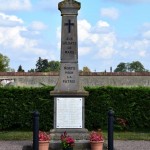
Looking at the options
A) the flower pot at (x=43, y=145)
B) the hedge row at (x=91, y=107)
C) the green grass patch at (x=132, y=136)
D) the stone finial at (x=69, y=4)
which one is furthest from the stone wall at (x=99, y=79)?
the flower pot at (x=43, y=145)

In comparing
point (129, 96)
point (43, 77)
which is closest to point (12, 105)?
point (129, 96)

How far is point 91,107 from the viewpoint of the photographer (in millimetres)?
18797

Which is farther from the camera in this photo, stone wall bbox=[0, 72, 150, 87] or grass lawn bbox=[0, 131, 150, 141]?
stone wall bbox=[0, 72, 150, 87]

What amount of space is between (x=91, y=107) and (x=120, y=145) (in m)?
4.44

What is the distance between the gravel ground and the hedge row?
3.21 m

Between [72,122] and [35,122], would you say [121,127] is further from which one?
[35,122]

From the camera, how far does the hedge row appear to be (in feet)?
61.4

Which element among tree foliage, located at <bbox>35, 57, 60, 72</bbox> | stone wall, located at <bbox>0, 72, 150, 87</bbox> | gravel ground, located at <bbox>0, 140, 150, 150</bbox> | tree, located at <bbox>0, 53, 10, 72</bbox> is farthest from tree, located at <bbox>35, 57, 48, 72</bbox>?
gravel ground, located at <bbox>0, 140, 150, 150</bbox>

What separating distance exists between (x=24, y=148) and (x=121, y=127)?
710 centimetres

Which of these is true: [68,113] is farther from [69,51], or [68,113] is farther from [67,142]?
[69,51]

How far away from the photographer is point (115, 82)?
27578 mm

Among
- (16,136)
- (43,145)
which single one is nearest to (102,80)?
(16,136)

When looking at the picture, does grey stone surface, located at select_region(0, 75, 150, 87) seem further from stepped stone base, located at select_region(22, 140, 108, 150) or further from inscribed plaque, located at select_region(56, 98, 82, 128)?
stepped stone base, located at select_region(22, 140, 108, 150)

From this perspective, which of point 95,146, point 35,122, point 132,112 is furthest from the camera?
point 132,112
